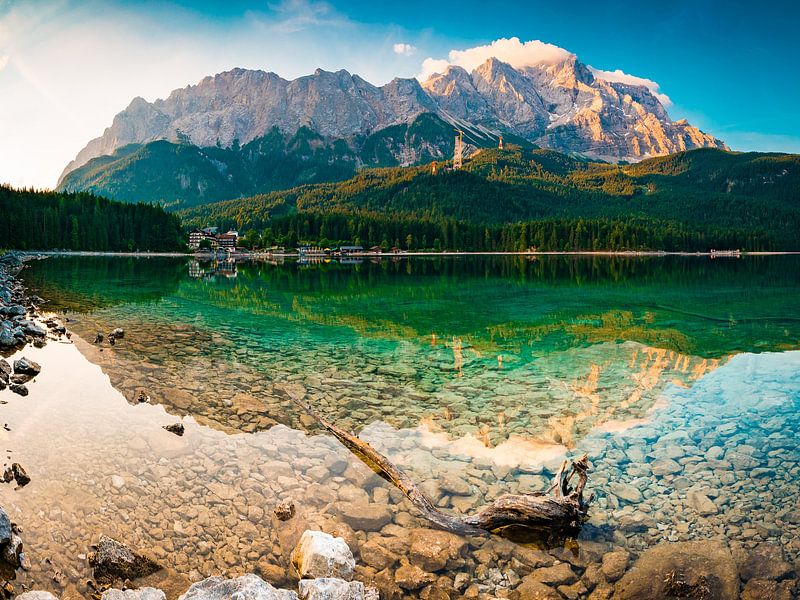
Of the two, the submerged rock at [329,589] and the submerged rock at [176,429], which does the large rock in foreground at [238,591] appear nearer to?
the submerged rock at [329,589]

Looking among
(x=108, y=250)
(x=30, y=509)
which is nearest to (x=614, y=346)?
(x=30, y=509)

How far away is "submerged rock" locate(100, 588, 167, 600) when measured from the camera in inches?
241

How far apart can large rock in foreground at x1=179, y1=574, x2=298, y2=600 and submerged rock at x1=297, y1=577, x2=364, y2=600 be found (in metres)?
0.31

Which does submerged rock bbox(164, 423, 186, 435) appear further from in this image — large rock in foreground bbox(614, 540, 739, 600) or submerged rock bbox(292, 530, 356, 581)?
large rock in foreground bbox(614, 540, 739, 600)

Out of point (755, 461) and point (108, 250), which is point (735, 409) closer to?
point (755, 461)

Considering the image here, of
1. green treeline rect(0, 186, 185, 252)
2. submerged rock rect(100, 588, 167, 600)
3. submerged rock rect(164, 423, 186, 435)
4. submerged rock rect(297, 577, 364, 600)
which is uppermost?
green treeline rect(0, 186, 185, 252)

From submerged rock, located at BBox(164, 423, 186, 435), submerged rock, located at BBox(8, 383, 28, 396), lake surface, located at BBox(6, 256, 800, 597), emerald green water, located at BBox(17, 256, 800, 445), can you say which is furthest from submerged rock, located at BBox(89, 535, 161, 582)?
submerged rock, located at BBox(8, 383, 28, 396)

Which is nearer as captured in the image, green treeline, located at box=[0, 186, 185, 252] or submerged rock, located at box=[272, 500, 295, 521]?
submerged rock, located at box=[272, 500, 295, 521]

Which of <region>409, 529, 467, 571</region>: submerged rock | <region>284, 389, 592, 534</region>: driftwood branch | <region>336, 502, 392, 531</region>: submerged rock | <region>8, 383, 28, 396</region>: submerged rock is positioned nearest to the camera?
<region>409, 529, 467, 571</region>: submerged rock

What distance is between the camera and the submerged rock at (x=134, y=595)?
6.12 m

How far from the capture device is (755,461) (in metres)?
11.4

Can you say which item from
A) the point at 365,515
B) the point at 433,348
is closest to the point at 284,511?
the point at 365,515

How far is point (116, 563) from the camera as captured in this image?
7145mm

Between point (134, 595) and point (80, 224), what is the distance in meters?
163
